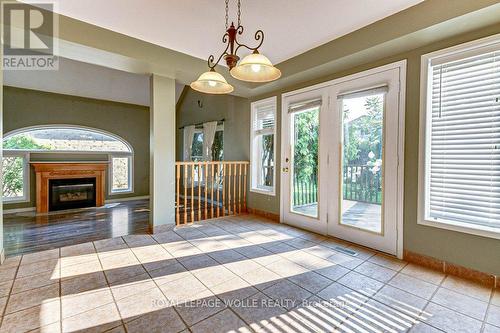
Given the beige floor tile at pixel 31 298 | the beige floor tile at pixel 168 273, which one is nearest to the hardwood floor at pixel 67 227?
the beige floor tile at pixel 31 298

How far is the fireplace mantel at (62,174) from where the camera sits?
4.86 m

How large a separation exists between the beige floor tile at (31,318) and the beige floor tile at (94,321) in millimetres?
127

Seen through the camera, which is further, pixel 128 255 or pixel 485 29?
pixel 128 255

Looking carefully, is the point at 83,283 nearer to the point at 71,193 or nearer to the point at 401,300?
the point at 401,300

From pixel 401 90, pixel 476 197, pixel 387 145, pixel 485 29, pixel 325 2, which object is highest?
pixel 325 2

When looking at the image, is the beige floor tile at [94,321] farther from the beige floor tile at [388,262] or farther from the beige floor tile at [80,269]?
the beige floor tile at [388,262]

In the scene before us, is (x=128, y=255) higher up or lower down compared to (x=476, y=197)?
lower down

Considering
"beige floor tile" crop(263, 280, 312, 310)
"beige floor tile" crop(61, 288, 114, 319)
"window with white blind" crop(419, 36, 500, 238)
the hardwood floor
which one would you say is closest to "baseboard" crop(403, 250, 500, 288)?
"window with white blind" crop(419, 36, 500, 238)

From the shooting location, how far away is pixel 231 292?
1936 millimetres

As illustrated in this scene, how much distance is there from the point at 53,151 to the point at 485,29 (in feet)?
24.3

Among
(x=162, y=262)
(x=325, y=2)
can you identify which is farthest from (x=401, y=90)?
(x=162, y=262)

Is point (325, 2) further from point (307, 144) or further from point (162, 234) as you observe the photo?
point (162, 234)

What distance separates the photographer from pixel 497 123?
2.05 meters

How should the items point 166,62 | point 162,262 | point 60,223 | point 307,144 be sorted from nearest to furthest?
point 162,262, point 166,62, point 307,144, point 60,223
